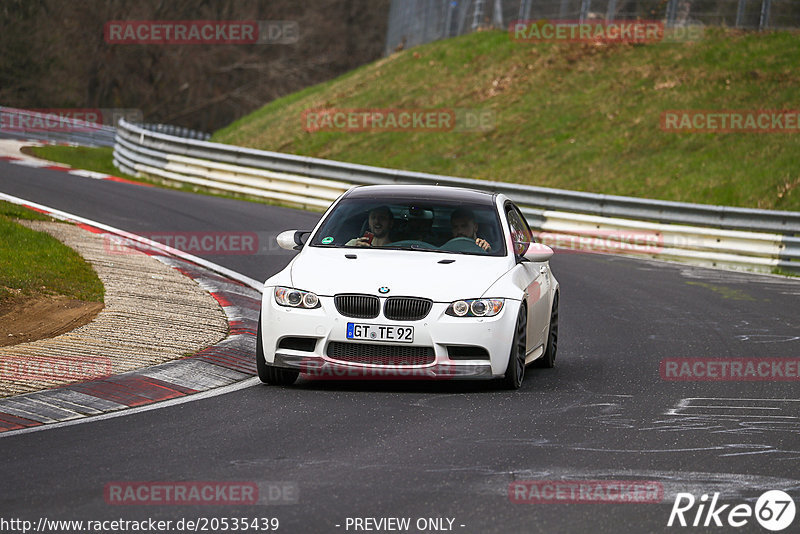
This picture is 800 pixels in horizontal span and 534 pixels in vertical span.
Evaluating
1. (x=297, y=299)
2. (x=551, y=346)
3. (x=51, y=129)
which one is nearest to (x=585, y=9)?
(x=51, y=129)

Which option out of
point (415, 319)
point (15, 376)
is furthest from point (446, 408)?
point (15, 376)

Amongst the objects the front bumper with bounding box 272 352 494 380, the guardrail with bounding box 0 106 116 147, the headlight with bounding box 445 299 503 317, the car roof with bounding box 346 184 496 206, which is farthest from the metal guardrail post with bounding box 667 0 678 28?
the front bumper with bounding box 272 352 494 380

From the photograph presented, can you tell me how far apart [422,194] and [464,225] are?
483 millimetres

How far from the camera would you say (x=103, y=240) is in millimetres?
16156

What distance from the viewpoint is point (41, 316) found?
35.9 ft

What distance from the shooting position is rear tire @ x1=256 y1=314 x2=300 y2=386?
8.91 m

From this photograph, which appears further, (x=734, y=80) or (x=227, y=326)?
(x=734, y=80)

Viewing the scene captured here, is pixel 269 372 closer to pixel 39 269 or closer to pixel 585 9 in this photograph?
pixel 39 269

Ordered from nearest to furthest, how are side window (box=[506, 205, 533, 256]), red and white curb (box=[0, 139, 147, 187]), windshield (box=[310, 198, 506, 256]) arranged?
windshield (box=[310, 198, 506, 256]), side window (box=[506, 205, 533, 256]), red and white curb (box=[0, 139, 147, 187])

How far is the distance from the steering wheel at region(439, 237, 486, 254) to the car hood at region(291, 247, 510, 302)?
242 millimetres

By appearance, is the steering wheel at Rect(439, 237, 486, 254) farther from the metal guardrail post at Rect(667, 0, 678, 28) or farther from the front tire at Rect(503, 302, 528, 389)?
the metal guardrail post at Rect(667, 0, 678, 28)

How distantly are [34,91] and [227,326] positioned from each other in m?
45.5

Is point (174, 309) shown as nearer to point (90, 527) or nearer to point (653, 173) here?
point (90, 527)

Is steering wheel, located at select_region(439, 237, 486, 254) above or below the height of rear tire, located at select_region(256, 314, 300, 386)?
above
